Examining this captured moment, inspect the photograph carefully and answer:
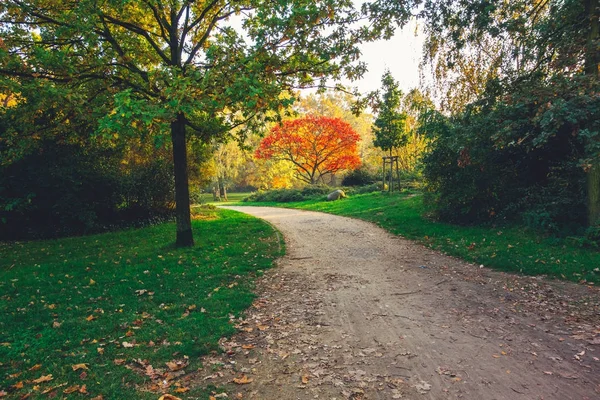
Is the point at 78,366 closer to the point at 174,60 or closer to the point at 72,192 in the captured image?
the point at 174,60

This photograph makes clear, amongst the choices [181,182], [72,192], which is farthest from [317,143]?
A: [181,182]

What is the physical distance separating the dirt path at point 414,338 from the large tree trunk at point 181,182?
3790 millimetres

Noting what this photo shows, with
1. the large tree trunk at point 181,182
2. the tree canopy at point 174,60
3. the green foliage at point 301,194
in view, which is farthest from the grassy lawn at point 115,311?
the green foliage at point 301,194

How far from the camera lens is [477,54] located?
30.9 ft

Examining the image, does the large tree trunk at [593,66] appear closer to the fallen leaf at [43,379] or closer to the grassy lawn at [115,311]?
the grassy lawn at [115,311]

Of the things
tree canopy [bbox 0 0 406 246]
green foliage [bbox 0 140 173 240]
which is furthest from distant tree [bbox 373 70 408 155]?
green foliage [bbox 0 140 173 240]

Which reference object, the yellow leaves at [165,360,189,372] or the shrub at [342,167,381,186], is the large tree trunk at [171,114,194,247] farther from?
the shrub at [342,167,381,186]

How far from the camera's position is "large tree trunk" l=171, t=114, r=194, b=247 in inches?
379

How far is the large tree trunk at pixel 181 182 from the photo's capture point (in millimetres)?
9617

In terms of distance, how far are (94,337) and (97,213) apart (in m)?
10.7

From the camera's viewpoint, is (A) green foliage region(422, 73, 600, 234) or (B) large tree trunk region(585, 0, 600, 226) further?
(A) green foliage region(422, 73, 600, 234)

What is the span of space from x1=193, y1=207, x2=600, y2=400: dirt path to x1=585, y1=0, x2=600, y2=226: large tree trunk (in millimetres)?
3174

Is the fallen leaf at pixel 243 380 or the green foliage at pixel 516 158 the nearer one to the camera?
the fallen leaf at pixel 243 380

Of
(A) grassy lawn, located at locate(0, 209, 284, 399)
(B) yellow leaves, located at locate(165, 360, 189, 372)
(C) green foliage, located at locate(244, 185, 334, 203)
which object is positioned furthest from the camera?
(C) green foliage, located at locate(244, 185, 334, 203)
